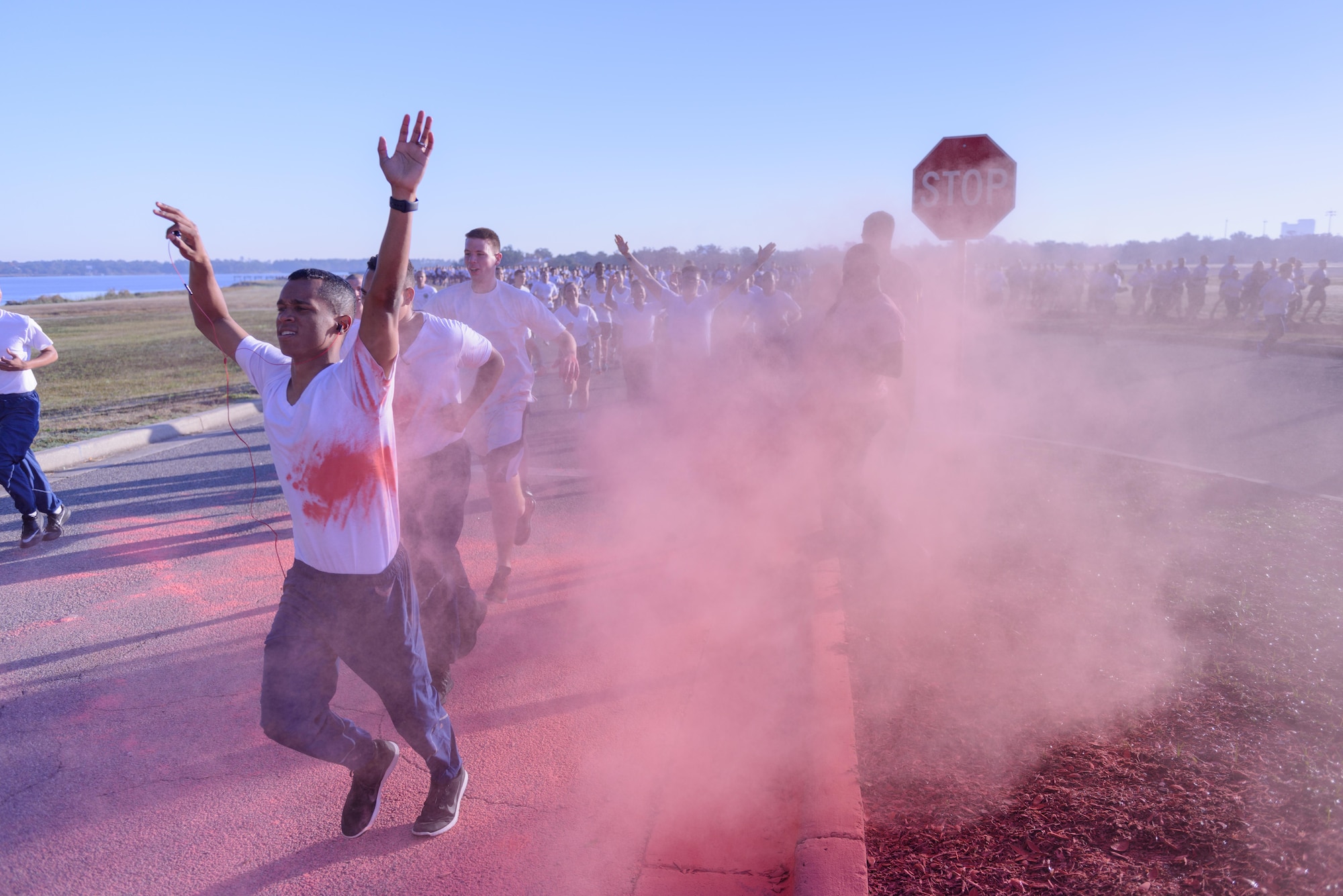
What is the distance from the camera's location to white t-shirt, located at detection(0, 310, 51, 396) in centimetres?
532

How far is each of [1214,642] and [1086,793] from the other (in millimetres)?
1378

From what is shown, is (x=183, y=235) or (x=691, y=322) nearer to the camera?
(x=183, y=235)

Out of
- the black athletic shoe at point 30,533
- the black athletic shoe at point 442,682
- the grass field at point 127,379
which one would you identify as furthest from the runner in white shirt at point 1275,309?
the black athletic shoe at point 30,533

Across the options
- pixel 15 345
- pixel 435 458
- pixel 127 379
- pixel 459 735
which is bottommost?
pixel 459 735

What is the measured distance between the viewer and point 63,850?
2602 millimetres

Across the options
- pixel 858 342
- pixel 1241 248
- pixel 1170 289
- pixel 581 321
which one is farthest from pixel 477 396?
pixel 1241 248

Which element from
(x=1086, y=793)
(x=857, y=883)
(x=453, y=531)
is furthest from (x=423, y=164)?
(x=1086, y=793)

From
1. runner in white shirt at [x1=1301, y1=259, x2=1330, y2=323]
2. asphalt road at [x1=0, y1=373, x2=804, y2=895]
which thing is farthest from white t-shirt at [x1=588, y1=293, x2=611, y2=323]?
runner in white shirt at [x1=1301, y1=259, x2=1330, y2=323]

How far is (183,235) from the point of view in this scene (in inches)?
107

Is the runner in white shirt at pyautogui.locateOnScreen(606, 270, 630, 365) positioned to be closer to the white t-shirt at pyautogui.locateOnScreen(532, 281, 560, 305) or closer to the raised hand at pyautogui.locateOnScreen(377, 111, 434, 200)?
the white t-shirt at pyautogui.locateOnScreen(532, 281, 560, 305)

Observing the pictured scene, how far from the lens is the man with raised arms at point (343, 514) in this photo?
2219 millimetres

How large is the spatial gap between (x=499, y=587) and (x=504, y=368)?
1.17 metres

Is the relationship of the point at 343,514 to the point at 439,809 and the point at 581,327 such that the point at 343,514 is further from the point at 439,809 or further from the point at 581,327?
the point at 581,327

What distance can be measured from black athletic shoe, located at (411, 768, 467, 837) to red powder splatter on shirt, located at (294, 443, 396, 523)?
0.94m
